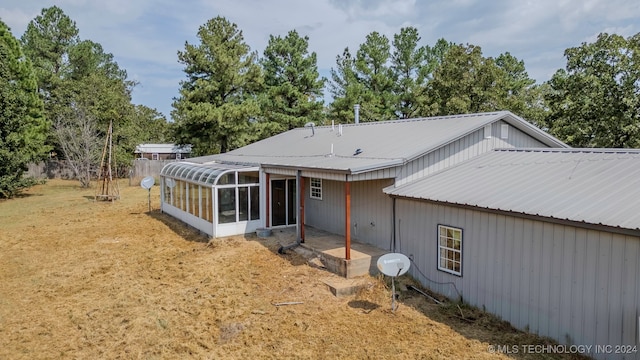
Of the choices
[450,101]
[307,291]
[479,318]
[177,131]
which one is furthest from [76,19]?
[479,318]

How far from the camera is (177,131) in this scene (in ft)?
93.9

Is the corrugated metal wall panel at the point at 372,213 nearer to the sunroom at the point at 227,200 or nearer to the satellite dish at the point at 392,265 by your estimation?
the satellite dish at the point at 392,265

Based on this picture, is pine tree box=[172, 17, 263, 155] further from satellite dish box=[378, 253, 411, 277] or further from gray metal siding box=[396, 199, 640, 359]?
satellite dish box=[378, 253, 411, 277]

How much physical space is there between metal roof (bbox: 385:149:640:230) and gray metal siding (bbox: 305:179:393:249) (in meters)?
1.00

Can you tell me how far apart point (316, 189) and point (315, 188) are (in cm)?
7

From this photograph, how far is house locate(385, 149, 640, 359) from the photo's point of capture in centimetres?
596

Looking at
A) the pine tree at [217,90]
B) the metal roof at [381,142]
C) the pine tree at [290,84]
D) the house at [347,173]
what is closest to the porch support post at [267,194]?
the house at [347,173]

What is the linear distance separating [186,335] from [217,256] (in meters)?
4.67

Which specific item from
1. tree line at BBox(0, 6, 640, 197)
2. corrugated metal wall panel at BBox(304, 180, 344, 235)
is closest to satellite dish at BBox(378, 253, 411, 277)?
corrugated metal wall panel at BBox(304, 180, 344, 235)

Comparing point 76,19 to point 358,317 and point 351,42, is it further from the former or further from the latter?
point 358,317

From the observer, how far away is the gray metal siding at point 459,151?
1041cm

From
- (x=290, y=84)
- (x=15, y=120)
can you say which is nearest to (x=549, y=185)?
(x=290, y=84)

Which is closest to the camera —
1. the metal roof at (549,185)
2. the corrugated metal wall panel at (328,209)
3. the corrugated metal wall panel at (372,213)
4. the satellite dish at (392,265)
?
the metal roof at (549,185)

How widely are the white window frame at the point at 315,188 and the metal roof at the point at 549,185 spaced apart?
160 inches
